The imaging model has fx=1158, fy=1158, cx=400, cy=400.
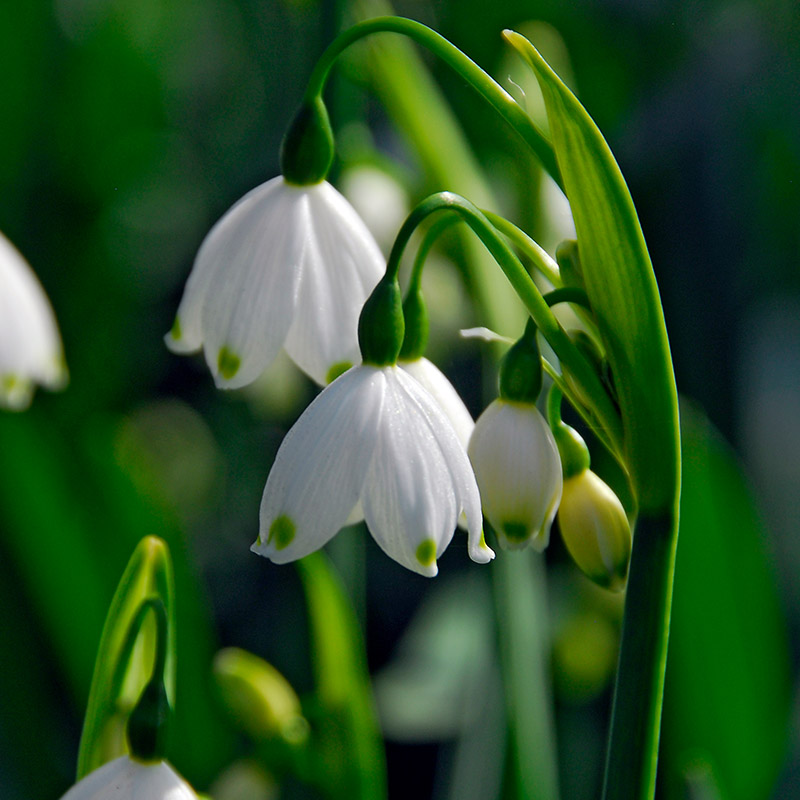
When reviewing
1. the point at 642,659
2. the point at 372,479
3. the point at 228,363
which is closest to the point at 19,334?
the point at 228,363

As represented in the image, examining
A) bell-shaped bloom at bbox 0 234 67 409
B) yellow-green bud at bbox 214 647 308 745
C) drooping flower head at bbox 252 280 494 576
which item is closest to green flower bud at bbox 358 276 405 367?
drooping flower head at bbox 252 280 494 576

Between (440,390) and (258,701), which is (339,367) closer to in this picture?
(440,390)

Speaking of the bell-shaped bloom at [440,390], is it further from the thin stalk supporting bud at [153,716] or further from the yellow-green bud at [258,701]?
the yellow-green bud at [258,701]

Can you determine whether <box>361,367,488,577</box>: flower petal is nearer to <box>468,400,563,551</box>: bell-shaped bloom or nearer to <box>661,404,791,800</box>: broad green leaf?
<box>468,400,563,551</box>: bell-shaped bloom

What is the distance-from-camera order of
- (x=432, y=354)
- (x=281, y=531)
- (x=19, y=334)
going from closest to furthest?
(x=281, y=531)
(x=19, y=334)
(x=432, y=354)

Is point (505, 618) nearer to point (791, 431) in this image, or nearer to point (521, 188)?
point (521, 188)

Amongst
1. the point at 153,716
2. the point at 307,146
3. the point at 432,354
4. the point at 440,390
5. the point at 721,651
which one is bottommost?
the point at 721,651

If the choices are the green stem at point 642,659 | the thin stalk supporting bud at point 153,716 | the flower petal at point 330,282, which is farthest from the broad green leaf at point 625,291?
the thin stalk supporting bud at point 153,716
